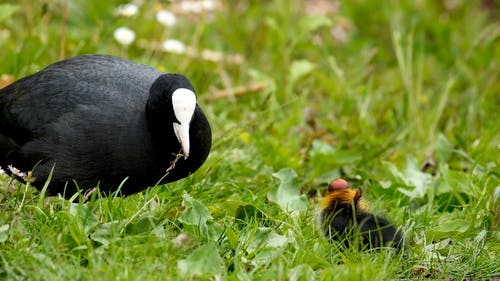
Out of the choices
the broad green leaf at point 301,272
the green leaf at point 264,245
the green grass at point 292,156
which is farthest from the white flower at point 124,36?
the broad green leaf at point 301,272

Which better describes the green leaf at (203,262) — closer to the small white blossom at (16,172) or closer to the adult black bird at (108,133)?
the adult black bird at (108,133)

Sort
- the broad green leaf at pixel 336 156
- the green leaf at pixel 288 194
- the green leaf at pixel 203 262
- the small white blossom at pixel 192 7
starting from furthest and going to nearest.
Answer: the small white blossom at pixel 192 7 < the broad green leaf at pixel 336 156 < the green leaf at pixel 288 194 < the green leaf at pixel 203 262

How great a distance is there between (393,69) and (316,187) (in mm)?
2731

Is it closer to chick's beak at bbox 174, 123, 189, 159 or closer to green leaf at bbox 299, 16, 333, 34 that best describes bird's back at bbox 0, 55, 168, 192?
chick's beak at bbox 174, 123, 189, 159

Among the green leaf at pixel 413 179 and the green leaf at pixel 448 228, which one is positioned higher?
the green leaf at pixel 448 228

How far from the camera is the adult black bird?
396cm

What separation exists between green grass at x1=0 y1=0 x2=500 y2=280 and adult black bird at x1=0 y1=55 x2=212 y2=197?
0.16 metres

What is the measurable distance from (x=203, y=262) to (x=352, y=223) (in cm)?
95

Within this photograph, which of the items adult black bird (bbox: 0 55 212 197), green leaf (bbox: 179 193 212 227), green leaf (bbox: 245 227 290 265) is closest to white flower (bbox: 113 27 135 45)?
adult black bird (bbox: 0 55 212 197)

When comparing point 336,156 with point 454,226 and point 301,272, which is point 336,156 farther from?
point 301,272

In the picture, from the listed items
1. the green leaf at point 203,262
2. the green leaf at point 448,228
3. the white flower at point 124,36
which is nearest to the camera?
the green leaf at point 203,262

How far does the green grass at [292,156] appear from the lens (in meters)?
3.52

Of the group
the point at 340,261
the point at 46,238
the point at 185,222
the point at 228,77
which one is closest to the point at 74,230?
the point at 46,238

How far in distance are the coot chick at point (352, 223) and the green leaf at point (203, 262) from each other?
0.72m
